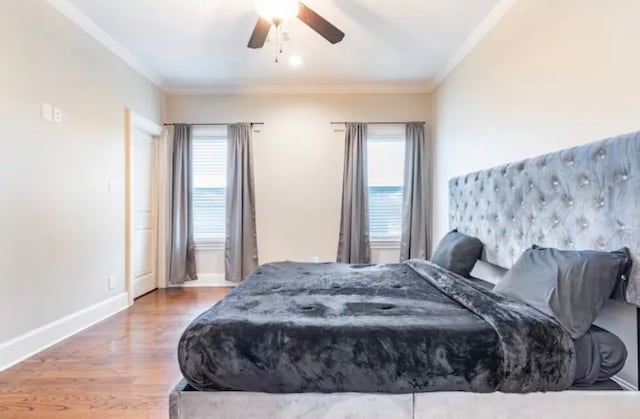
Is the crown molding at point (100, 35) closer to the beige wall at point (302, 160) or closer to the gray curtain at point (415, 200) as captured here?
the beige wall at point (302, 160)

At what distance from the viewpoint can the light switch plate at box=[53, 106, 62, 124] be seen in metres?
2.95

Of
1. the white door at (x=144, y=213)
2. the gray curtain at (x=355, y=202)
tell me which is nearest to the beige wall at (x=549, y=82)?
the gray curtain at (x=355, y=202)

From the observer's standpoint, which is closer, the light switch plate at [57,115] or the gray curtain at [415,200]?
the light switch plate at [57,115]

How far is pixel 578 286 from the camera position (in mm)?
1574

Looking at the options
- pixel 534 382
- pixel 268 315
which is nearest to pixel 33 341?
pixel 268 315

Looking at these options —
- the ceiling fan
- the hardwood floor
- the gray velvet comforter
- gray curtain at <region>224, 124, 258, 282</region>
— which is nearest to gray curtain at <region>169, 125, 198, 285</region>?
gray curtain at <region>224, 124, 258, 282</region>

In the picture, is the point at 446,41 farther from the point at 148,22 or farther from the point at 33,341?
the point at 33,341

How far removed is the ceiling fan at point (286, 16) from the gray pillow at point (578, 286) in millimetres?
2117

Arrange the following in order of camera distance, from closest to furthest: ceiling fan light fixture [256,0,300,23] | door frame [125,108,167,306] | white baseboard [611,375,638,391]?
1. white baseboard [611,375,638,391]
2. ceiling fan light fixture [256,0,300,23]
3. door frame [125,108,167,306]

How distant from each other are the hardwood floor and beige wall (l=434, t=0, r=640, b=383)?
2.45 metres

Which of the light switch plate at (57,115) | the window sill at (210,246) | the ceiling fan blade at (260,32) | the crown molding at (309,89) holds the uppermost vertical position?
the crown molding at (309,89)

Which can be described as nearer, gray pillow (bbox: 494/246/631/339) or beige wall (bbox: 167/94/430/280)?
gray pillow (bbox: 494/246/631/339)

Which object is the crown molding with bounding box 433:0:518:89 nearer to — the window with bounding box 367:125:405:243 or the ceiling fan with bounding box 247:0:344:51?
the window with bounding box 367:125:405:243

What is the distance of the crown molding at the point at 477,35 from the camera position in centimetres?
289
